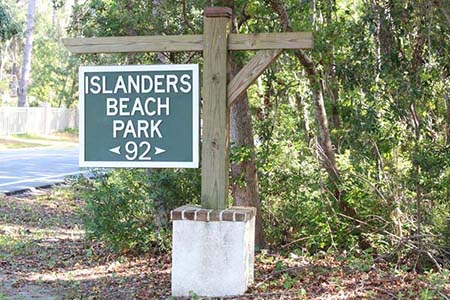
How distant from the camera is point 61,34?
60750mm

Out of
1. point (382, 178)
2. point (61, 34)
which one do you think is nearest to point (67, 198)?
point (382, 178)

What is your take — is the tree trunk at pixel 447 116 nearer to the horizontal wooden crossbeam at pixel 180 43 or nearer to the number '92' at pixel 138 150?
the horizontal wooden crossbeam at pixel 180 43

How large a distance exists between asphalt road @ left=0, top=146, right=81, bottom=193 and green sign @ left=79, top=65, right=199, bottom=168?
11.3 meters

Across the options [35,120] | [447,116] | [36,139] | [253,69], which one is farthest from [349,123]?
[35,120]

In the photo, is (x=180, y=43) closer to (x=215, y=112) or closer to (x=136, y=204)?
(x=215, y=112)

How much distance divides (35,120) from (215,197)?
4171 centimetres

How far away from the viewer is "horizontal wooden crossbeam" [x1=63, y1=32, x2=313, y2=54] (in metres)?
6.34

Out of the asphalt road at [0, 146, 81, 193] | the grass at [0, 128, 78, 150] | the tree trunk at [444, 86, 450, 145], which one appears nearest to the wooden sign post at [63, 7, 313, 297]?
the tree trunk at [444, 86, 450, 145]

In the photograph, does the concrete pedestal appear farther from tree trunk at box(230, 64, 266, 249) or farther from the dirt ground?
tree trunk at box(230, 64, 266, 249)

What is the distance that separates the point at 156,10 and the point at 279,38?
3.33 meters

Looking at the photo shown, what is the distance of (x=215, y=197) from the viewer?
6.61 meters

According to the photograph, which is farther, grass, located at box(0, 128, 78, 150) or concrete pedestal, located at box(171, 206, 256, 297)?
grass, located at box(0, 128, 78, 150)

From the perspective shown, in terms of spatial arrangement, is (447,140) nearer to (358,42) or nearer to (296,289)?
(358,42)

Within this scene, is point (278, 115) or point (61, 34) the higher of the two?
point (61, 34)
